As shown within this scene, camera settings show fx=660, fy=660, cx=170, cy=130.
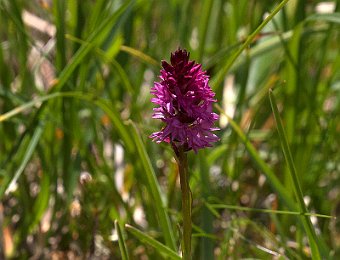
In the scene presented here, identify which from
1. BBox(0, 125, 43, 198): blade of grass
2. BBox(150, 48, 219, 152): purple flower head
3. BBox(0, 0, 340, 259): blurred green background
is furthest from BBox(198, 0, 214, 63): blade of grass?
BBox(150, 48, 219, 152): purple flower head

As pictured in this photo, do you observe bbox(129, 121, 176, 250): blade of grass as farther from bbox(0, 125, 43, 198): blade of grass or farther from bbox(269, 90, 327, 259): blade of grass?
bbox(0, 125, 43, 198): blade of grass

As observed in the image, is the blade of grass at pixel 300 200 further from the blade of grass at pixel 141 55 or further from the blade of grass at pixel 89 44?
the blade of grass at pixel 141 55

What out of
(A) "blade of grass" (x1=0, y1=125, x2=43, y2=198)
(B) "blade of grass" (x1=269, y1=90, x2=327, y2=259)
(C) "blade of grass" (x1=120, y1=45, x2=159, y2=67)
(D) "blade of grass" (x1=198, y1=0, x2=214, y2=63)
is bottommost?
(B) "blade of grass" (x1=269, y1=90, x2=327, y2=259)

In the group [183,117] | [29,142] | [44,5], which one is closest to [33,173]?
[29,142]

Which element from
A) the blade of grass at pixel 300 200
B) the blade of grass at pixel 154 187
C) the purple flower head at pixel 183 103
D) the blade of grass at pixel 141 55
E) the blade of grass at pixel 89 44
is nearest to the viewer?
the purple flower head at pixel 183 103

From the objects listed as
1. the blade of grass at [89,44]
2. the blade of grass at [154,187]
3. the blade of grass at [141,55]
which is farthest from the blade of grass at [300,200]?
the blade of grass at [141,55]

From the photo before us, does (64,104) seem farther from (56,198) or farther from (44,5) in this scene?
(44,5)

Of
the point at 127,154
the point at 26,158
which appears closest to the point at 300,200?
the point at 127,154
